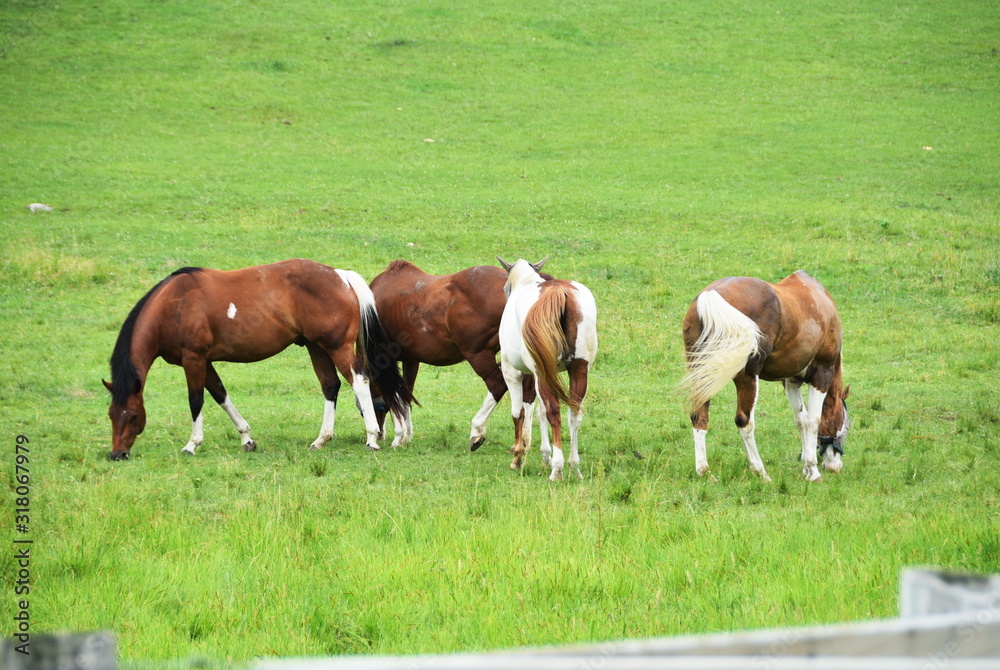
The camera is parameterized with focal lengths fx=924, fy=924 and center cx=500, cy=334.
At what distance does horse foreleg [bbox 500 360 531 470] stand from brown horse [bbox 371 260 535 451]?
844mm

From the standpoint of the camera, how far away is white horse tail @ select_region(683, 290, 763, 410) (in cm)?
798

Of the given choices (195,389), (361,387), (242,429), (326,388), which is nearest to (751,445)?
(361,387)

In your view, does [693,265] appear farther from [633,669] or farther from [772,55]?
[772,55]

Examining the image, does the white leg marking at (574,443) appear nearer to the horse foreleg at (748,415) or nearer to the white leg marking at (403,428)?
the horse foreleg at (748,415)

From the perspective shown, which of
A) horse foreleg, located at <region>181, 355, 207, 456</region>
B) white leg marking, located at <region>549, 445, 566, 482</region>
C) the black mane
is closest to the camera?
white leg marking, located at <region>549, 445, 566, 482</region>

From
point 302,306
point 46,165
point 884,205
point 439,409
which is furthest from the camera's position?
point 46,165

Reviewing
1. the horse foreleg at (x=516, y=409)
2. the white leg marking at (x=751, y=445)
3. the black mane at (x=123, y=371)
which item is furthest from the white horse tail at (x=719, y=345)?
the black mane at (x=123, y=371)

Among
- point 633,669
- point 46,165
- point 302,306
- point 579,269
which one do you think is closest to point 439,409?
point 302,306

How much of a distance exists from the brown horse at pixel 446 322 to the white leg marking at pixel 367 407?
297 millimetres

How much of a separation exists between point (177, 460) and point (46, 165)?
19.7m

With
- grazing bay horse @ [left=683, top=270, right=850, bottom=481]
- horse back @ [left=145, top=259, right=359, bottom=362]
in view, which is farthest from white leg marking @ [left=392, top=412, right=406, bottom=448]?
grazing bay horse @ [left=683, top=270, right=850, bottom=481]

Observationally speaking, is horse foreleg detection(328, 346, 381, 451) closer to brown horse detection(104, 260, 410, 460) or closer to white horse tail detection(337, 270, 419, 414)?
brown horse detection(104, 260, 410, 460)

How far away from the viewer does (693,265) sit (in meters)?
19.1

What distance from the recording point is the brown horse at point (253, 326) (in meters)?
10.1
